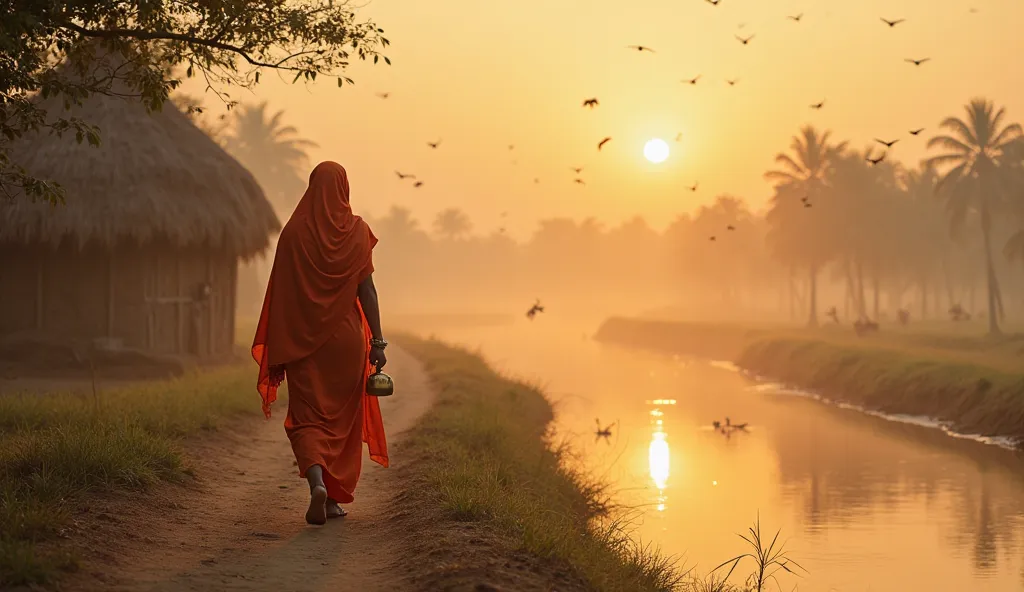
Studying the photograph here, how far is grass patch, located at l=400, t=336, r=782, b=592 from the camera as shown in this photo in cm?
679

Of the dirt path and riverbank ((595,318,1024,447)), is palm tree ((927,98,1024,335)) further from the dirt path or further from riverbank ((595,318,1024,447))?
the dirt path

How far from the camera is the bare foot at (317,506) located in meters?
6.61

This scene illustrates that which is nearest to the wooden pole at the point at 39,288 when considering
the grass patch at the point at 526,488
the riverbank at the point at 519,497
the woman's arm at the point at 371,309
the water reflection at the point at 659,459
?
the grass patch at the point at 526,488

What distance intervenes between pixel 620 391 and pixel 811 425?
708 cm

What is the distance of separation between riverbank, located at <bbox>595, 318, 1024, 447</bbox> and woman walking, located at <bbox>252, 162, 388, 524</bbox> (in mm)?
15029

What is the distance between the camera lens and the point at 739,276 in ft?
286

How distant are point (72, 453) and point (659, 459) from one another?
37.3 ft

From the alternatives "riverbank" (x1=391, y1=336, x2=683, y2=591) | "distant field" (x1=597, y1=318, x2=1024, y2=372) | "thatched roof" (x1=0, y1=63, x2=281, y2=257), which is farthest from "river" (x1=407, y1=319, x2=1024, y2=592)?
"thatched roof" (x1=0, y1=63, x2=281, y2=257)

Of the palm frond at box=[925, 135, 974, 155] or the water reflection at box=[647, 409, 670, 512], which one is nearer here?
the water reflection at box=[647, 409, 670, 512]

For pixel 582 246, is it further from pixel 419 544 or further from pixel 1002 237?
pixel 419 544

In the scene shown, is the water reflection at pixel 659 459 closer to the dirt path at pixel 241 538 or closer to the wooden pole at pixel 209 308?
the dirt path at pixel 241 538

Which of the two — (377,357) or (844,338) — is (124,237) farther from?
(844,338)

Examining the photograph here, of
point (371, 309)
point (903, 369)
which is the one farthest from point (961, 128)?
point (371, 309)

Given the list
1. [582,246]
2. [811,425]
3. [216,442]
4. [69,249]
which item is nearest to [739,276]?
[582,246]
